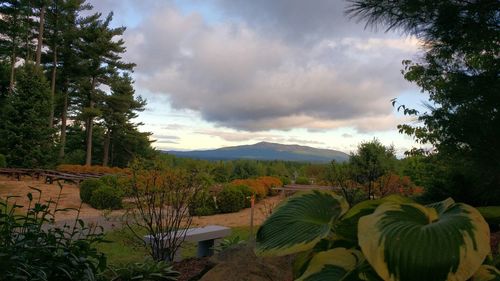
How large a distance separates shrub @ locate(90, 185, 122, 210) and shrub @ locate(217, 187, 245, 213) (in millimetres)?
3206

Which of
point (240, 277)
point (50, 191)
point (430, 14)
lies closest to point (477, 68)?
point (430, 14)

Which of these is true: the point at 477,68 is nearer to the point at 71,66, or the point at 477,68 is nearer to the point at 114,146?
the point at 71,66

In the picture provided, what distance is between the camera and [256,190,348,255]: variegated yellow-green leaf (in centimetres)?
97

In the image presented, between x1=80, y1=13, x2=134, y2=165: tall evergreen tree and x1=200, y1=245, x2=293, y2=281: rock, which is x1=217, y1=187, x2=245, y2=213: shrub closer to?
x1=200, y1=245, x2=293, y2=281: rock

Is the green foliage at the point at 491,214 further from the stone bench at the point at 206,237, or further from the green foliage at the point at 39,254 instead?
the stone bench at the point at 206,237

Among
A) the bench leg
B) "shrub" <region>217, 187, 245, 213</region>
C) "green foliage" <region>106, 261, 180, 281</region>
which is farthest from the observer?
"shrub" <region>217, 187, 245, 213</region>

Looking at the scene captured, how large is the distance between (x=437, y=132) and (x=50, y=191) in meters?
15.4

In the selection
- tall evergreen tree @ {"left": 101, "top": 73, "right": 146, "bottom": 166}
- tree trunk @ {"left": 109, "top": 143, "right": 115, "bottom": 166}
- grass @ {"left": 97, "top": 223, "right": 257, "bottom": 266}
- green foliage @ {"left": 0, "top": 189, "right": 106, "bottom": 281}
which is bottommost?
grass @ {"left": 97, "top": 223, "right": 257, "bottom": 266}

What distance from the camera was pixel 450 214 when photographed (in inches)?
33.7

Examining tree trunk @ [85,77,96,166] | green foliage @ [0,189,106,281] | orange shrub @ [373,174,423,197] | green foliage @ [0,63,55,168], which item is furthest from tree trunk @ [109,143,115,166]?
green foliage @ [0,189,106,281]

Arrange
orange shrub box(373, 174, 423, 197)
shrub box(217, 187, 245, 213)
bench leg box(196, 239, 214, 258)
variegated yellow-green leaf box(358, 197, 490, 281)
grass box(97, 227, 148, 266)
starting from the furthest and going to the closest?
1. shrub box(217, 187, 245, 213)
2. orange shrub box(373, 174, 423, 197)
3. grass box(97, 227, 148, 266)
4. bench leg box(196, 239, 214, 258)
5. variegated yellow-green leaf box(358, 197, 490, 281)

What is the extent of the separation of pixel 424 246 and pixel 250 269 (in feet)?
7.48

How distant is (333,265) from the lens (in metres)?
0.92

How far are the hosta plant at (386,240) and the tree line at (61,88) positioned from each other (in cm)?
2412
